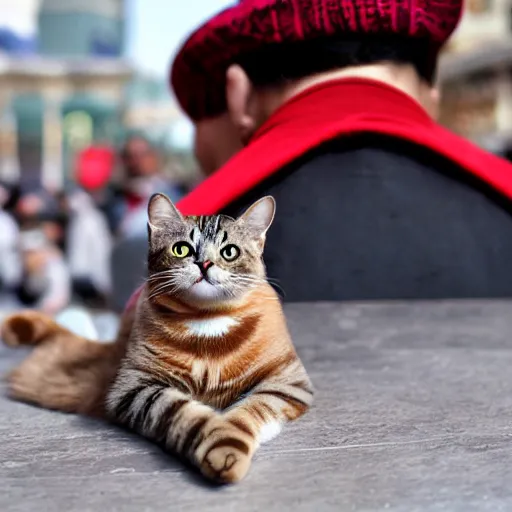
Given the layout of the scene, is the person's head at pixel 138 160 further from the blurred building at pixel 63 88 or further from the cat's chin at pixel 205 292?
the blurred building at pixel 63 88

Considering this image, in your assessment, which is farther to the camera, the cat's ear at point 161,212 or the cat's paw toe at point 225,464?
the cat's ear at point 161,212

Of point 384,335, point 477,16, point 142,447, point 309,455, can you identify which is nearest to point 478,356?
point 384,335

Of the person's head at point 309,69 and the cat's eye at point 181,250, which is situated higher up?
the person's head at point 309,69

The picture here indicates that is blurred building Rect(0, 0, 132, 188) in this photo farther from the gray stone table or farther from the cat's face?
the cat's face

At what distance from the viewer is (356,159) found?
1.30m

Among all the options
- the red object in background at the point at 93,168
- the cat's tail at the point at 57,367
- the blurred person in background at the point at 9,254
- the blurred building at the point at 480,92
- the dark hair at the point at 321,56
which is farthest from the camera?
the blurred building at the point at 480,92

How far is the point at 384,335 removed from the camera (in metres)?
1.42

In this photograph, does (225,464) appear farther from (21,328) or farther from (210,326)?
(21,328)

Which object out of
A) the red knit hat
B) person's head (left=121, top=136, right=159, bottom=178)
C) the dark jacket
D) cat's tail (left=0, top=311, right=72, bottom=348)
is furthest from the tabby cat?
person's head (left=121, top=136, right=159, bottom=178)

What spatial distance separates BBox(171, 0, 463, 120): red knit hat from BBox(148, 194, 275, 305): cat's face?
1.75 feet

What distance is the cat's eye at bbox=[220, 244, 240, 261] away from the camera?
0.80 metres

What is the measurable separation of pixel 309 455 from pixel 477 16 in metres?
11.5

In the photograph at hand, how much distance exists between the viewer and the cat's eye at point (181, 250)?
80cm

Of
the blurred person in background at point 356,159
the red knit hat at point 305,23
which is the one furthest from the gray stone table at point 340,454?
the red knit hat at point 305,23
